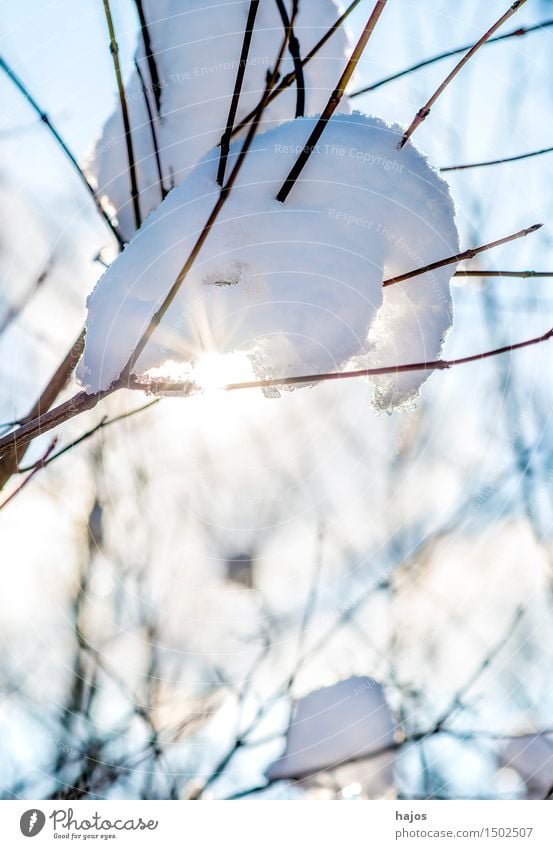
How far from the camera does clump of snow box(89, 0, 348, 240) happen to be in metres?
0.97

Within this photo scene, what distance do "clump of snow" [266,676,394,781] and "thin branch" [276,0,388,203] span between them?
64.5 inches

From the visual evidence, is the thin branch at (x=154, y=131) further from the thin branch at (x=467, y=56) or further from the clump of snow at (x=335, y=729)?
the clump of snow at (x=335, y=729)

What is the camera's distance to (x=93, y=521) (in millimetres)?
2188

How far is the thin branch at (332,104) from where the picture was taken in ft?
1.84

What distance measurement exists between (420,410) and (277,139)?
159cm

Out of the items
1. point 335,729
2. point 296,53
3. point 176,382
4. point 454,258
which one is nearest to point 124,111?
point 296,53

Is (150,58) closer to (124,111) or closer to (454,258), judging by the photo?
(124,111)

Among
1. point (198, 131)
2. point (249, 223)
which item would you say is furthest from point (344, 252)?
point (198, 131)

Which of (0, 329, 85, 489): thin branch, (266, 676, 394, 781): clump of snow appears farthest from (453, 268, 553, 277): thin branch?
(266, 676, 394, 781): clump of snow

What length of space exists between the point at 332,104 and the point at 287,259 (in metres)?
0.20

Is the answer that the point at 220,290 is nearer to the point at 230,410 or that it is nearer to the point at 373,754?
the point at 230,410

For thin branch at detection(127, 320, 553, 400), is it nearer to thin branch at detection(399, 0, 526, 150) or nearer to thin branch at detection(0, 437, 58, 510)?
thin branch at detection(0, 437, 58, 510)

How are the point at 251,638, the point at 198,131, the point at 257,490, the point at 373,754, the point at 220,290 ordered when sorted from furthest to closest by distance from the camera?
the point at 257,490, the point at 251,638, the point at 373,754, the point at 198,131, the point at 220,290

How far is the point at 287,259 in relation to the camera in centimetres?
78
